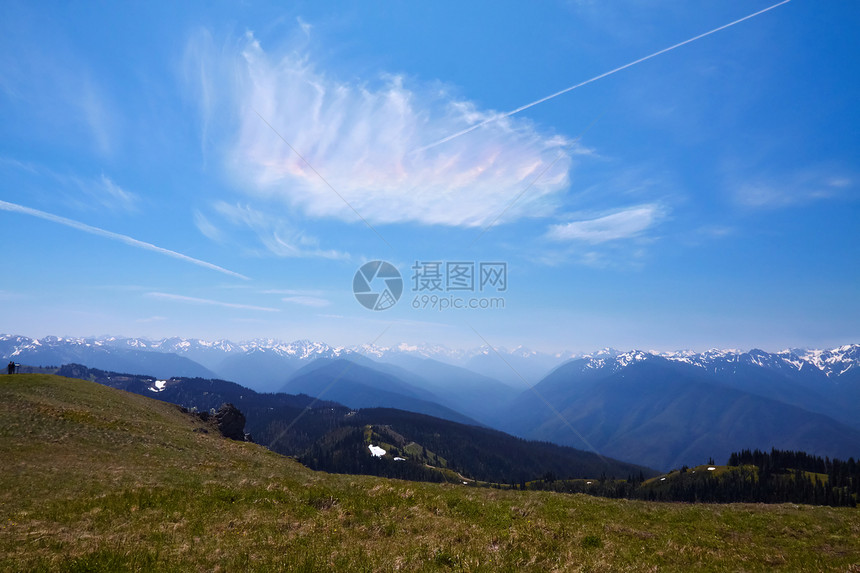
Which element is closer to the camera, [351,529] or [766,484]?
[351,529]

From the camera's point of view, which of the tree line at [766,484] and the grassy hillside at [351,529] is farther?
the tree line at [766,484]

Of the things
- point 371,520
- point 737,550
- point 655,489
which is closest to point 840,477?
point 655,489

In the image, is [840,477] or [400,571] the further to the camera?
[840,477]

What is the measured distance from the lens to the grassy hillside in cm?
1138

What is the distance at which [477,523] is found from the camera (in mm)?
15633

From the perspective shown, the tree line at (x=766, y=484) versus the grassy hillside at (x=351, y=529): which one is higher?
the grassy hillside at (x=351, y=529)

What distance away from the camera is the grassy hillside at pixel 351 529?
37.3 feet

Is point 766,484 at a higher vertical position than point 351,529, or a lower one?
lower

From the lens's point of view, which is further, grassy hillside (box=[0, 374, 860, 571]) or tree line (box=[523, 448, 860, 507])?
tree line (box=[523, 448, 860, 507])

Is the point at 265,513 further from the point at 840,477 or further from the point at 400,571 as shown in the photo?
the point at 840,477

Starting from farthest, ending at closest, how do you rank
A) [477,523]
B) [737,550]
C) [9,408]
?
[9,408] → [477,523] → [737,550]

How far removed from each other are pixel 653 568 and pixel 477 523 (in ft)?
21.1

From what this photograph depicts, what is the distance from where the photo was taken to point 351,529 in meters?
14.7

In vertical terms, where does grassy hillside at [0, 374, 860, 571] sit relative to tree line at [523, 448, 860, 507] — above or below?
above
